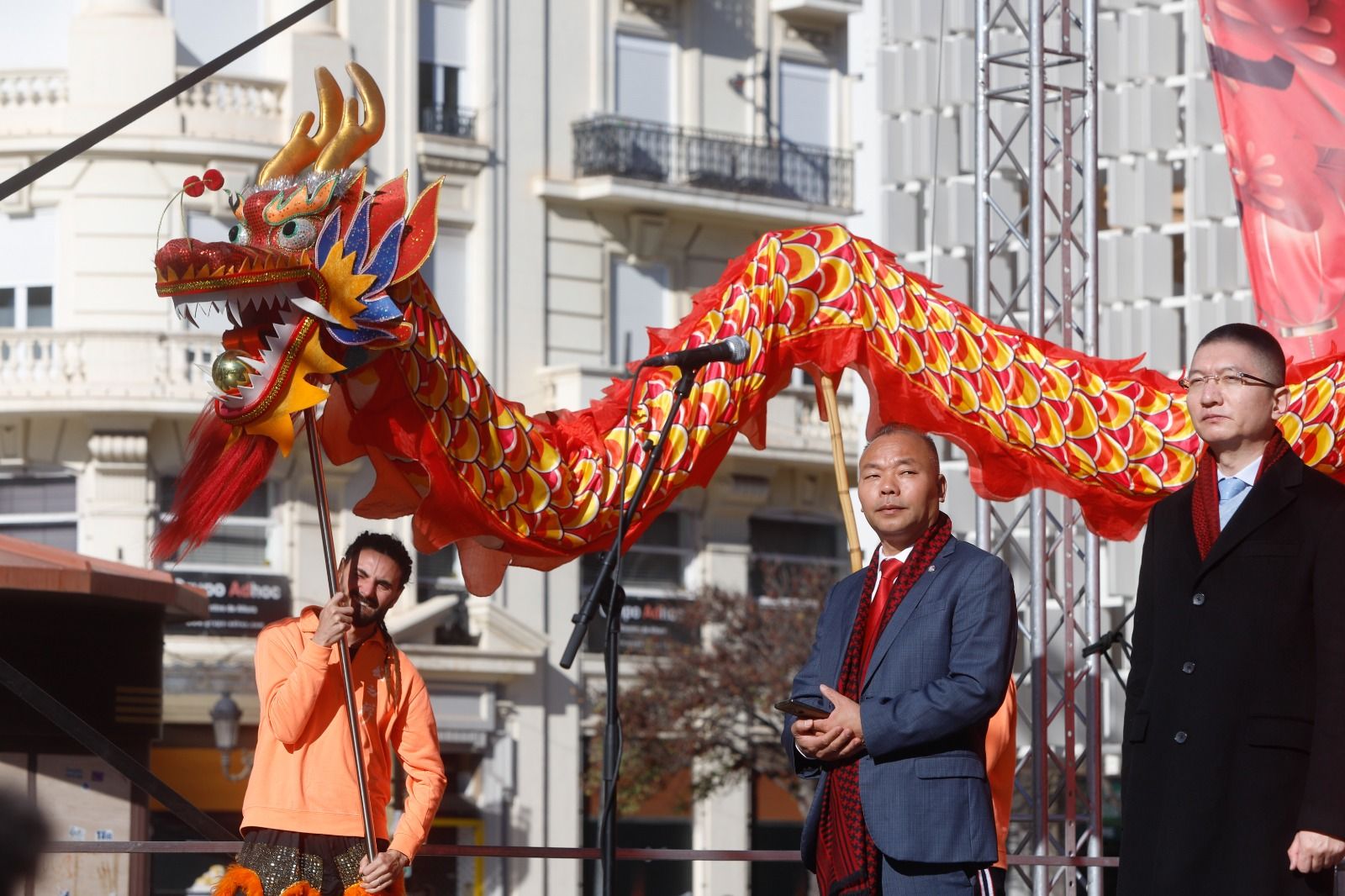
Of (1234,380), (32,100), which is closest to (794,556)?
(32,100)

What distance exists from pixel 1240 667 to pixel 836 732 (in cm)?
80

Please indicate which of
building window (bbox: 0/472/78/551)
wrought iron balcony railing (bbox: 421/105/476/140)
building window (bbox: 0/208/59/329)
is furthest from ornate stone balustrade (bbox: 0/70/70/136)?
wrought iron balcony railing (bbox: 421/105/476/140)

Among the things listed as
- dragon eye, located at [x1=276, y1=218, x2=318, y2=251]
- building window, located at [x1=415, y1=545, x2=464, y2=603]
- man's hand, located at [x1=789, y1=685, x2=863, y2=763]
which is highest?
dragon eye, located at [x1=276, y1=218, x2=318, y2=251]

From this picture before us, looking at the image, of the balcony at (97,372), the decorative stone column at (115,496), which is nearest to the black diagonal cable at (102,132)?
the balcony at (97,372)

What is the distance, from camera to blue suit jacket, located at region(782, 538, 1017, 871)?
4.00m

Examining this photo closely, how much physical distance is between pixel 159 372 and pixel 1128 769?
50.6 feet

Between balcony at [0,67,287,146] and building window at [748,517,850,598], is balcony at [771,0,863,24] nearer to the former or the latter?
building window at [748,517,850,598]

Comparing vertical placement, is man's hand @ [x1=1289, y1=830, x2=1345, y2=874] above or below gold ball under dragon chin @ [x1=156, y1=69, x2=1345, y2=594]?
below

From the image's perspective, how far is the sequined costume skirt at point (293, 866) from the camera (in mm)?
4695

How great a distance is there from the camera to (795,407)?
2214cm

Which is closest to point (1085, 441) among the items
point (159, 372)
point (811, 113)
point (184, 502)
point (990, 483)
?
point (990, 483)

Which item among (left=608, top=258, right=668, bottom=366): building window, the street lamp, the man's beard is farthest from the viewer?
(left=608, top=258, right=668, bottom=366): building window

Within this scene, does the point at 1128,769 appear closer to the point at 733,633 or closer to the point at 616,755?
the point at 616,755

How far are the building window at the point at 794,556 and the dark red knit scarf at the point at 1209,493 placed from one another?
54.8ft
